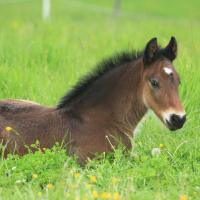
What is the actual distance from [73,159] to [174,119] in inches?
39.3

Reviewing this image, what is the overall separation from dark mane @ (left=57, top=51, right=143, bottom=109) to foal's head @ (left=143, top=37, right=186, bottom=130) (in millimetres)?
361

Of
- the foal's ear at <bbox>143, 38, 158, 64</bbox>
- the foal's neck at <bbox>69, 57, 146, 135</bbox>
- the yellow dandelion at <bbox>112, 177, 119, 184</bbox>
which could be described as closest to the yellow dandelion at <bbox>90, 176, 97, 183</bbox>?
the yellow dandelion at <bbox>112, 177, 119, 184</bbox>

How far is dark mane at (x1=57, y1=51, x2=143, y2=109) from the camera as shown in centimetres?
690

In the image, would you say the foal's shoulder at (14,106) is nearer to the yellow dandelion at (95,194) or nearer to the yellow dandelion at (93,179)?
the yellow dandelion at (93,179)

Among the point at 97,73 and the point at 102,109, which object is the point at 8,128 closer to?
the point at 102,109

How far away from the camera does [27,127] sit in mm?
6719

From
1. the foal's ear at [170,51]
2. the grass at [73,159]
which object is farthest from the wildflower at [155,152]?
the foal's ear at [170,51]

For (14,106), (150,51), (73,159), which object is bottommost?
(73,159)

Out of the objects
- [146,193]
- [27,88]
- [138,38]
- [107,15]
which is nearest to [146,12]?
[107,15]

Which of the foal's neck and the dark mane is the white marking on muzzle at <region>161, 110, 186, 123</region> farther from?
the dark mane

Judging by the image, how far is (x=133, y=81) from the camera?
6688 millimetres

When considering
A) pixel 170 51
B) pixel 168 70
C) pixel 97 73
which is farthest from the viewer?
pixel 97 73

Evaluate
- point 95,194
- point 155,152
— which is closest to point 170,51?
point 155,152

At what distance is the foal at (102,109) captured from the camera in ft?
21.3
